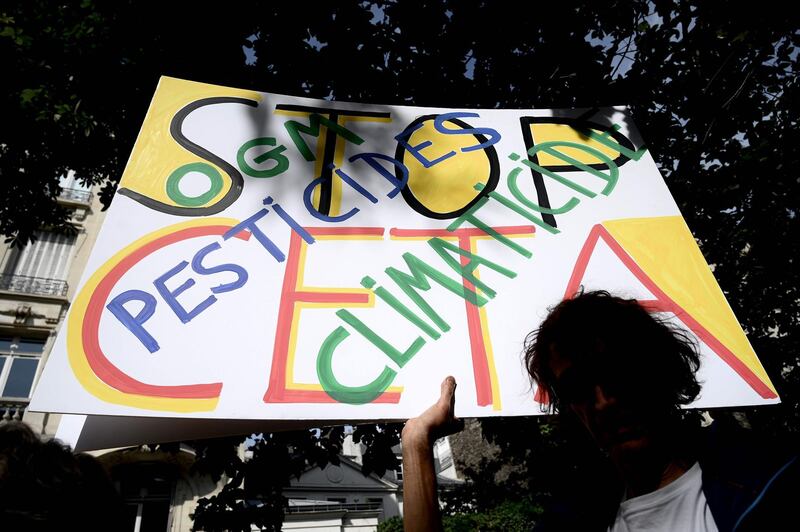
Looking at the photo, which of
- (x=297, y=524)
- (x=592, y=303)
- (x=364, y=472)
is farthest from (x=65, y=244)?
(x=592, y=303)

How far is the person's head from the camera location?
1008 millimetres

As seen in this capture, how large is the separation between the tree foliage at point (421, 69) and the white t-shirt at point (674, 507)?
Answer: 257cm

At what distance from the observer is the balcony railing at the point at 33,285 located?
40.2 feet

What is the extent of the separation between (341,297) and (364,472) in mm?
2611

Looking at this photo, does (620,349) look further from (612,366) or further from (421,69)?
(421,69)

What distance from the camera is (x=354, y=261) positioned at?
135cm

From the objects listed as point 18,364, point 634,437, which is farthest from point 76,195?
point 634,437

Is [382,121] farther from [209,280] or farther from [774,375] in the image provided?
[774,375]

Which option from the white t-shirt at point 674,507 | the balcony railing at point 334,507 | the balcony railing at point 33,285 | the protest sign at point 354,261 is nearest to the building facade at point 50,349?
the balcony railing at point 33,285

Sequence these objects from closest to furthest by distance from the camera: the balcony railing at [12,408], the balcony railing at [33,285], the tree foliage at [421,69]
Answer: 1. the tree foliage at [421,69]
2. the balcony railing at [12,408]
3. the balcony railing at [33,285]

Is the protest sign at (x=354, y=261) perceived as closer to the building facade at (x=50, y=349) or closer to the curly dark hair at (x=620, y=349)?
the curly dark hair at (x=620, y=349)

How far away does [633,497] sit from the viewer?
1.00 m

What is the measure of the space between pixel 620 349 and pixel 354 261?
784mm

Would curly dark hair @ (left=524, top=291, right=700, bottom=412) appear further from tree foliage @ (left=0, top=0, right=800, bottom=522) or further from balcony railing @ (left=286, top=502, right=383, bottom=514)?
balcony railing @ (left=286, top=502, right=383, bottom=514)
